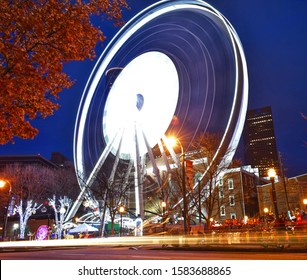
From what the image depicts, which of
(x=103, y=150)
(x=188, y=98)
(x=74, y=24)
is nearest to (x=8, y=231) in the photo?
(x=103, y=150)

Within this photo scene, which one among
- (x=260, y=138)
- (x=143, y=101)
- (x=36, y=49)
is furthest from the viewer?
(x=260, y=138)

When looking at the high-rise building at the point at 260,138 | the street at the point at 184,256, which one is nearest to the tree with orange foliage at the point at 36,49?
the street at the point at 184,256

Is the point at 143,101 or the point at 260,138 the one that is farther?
the point at 260,138

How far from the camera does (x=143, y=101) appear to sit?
35594 mm

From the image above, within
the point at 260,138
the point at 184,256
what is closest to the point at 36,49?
the point at 184,256

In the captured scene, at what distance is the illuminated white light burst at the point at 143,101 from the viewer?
33719mm

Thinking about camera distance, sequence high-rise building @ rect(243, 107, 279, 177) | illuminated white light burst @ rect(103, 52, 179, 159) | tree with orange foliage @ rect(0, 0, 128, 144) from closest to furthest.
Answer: tree with orange foliage @ rect(0, 0, 128, 144), illuminated white light burst @ rect(103, 52, 179, 159), high-rise building @ rect(243, 107, 279, 177)

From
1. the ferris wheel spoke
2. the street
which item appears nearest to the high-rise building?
the ferris wheel spoke

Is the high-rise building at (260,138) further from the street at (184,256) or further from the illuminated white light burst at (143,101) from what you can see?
the street at (184,256)

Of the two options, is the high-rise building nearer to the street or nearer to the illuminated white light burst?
the illuminated white light burst

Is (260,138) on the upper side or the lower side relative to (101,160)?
upper

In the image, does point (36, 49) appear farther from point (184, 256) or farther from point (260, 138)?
point (260, 138)

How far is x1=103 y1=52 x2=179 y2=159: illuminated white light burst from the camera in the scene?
33719 millimetres

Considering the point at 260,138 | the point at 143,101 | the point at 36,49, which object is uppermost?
the point at 260,138
